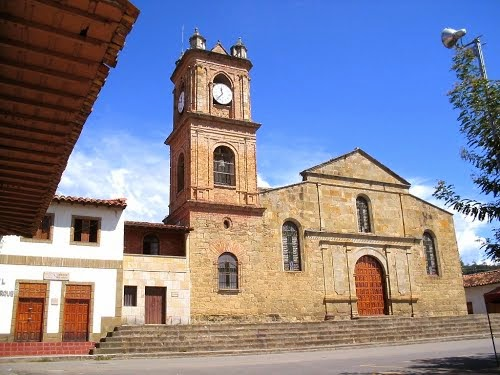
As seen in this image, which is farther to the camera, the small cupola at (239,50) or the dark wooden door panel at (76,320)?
the small cupola at (239,50)

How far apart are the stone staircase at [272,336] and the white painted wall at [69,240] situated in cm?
349

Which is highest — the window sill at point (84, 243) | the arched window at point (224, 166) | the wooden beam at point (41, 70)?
the arched window at point (224, 166)

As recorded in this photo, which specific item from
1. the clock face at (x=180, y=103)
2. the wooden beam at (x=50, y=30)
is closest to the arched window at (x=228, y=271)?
the clock face at (x=180, y=103)

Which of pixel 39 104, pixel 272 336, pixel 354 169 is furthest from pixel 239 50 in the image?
pixel 39 104

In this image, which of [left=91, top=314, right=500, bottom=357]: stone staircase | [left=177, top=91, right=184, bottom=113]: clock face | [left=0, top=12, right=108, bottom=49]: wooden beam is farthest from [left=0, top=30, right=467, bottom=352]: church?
[left=0, top=12, right=108, bottom=49]: wooden beam

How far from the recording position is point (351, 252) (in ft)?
90.9

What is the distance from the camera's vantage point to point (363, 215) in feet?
96.1

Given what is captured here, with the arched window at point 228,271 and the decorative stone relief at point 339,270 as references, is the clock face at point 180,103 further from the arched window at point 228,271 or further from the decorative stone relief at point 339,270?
the decorative stone relief at point 339,270

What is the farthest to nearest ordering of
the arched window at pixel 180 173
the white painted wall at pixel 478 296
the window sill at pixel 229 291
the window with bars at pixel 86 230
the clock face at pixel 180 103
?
the white painted wall at pixel 478 296 → the clock face at pixel 180 103 → the arched window at pixel 180 173 → the window sill at pixel 229 291 → the window with bars at pixel 86 230

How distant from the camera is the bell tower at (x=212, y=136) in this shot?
2477 cm

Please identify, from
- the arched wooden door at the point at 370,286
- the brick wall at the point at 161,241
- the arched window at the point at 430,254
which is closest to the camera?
the brick wall at the point at 161,241

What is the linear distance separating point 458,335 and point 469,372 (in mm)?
15920

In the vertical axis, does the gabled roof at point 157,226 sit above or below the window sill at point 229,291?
above

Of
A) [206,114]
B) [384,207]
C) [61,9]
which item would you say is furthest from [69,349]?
[384,207]
